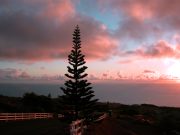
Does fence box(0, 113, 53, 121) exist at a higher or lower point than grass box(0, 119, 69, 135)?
higher

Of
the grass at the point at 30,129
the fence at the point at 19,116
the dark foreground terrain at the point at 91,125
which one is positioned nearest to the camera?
the grass at the point at 30,129

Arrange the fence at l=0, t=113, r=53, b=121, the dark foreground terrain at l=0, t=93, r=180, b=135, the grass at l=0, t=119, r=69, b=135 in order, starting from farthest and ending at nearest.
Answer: the fence at l=0, t=113, r=53, b=121, the dark foreground terrain at l=0, t=93, r=180, b=135, the grass at l=0, t=119, r=69, b=135

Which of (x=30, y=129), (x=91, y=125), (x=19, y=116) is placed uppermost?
(x=19, y=116)

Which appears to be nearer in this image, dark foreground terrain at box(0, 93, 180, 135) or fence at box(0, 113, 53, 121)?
dark foreground terrain at box(0, 93, 180, 135)

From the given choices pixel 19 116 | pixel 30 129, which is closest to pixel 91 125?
pixel 30 129

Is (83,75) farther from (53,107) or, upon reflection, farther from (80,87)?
(53,107)

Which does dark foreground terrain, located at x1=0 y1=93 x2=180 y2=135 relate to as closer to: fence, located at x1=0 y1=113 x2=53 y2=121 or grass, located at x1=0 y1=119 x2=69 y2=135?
grass, located at x1=0 y1=119 x2=69 y2=135

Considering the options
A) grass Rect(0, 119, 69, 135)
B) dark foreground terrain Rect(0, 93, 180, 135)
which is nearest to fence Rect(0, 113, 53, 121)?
dark foreground terrain Rect(0, 93, 180, 135)

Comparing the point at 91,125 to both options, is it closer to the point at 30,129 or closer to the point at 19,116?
the point at 30,129

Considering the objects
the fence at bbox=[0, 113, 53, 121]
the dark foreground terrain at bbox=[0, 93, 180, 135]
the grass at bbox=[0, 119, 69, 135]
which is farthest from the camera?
the fence at bbox=[0, 113, 53, 121]

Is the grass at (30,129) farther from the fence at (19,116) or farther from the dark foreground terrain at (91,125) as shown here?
the fence at (19,116)

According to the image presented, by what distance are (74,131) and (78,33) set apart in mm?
34447

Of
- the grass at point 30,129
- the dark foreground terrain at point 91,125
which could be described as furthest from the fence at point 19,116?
the grass at point 30,129

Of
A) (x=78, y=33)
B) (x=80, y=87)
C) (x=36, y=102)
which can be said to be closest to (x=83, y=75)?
(x=80, y=87)
